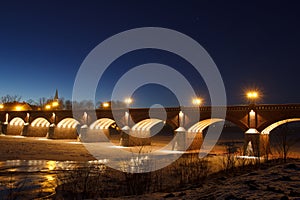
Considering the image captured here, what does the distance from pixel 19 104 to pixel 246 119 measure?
327 feet

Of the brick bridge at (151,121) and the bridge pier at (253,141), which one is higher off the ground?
the brick bridge at (151,121)

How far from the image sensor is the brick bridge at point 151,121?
35125 mm

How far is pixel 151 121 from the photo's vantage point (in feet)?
173

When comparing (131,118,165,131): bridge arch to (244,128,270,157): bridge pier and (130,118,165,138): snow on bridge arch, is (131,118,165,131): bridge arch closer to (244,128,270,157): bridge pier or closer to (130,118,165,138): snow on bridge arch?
(130,118,165,138): snow on bridge arch

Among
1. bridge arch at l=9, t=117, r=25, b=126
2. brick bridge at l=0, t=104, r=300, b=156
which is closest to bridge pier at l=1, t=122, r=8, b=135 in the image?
brick bridge at l=0, t=104, r=300, b=156

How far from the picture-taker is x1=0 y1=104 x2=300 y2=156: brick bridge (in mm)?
35125

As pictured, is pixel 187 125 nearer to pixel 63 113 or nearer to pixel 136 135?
pixel 136 135

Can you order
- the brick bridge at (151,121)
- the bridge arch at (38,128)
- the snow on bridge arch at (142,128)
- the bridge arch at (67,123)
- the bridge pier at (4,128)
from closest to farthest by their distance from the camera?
the brick bridge at (151,121), the snow on bridge arch at (142,128), the bridge arch at (67,123), the bridge arch at (38,128), the bridge pier at (4,128)

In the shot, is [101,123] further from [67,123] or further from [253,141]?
[253,141]

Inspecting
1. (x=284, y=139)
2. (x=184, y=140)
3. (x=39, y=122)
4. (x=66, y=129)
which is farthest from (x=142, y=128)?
(x=284, y=139)

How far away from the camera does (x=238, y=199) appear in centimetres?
746

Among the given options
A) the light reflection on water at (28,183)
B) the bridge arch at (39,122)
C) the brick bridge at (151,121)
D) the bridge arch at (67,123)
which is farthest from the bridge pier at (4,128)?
the light reflection on water at (28,183)

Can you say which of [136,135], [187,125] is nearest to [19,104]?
[136,135]

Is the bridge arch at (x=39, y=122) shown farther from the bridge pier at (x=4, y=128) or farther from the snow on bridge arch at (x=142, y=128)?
the snow on bridge arch at (x=142, y=128)
